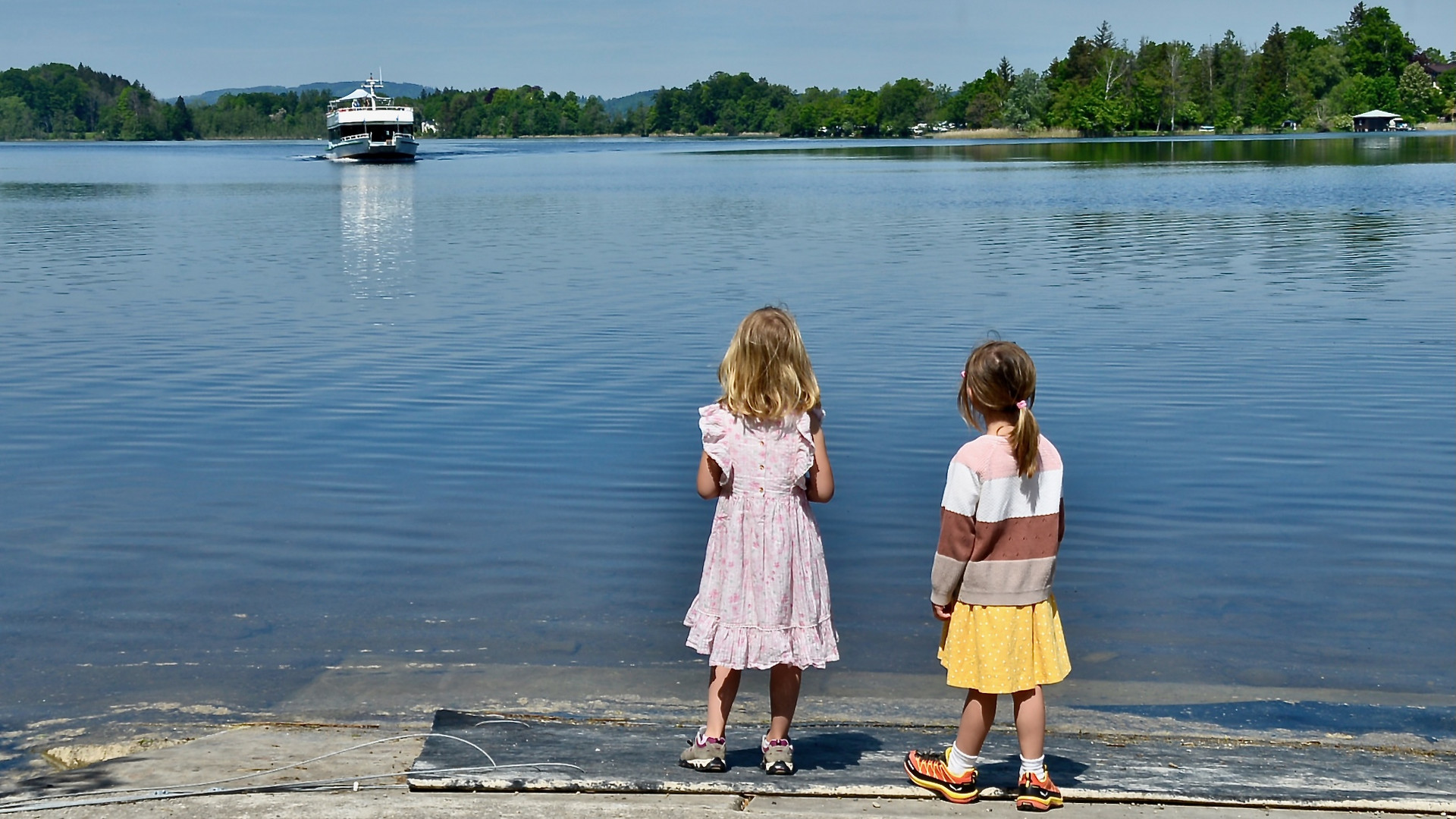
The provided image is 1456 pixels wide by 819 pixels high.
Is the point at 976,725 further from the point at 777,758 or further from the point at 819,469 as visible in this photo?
the point at 819,469

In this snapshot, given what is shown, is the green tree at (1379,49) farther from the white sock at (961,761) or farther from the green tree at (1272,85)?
the white sock at (961,761)

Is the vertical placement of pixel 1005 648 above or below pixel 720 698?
above

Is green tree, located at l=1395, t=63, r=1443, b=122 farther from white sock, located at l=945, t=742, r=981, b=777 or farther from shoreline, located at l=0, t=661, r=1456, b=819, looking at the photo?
white sock, located at l=945, t=742, r=981, b=777

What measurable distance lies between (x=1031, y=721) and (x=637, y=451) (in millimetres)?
7155

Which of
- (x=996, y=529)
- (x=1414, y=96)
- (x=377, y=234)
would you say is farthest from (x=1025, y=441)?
(x=1414, y=96)

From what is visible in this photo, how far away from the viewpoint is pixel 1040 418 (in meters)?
12.3

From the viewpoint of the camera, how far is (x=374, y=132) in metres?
95.4

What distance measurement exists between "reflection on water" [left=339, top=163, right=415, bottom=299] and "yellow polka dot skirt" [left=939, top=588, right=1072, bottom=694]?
1864cm

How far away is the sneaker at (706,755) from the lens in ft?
15.0

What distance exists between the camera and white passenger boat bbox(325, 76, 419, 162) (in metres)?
94.8

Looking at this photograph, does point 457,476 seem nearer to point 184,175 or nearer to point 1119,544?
point 1119,544

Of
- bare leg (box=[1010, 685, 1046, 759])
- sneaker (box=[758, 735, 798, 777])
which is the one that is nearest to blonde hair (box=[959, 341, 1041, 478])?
bare leg (box=[1010, 685, 1046, 759])

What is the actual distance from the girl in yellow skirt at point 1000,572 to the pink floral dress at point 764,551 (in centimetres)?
43

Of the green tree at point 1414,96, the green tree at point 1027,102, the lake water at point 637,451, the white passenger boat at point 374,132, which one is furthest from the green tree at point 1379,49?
the lake water at point 637,451
